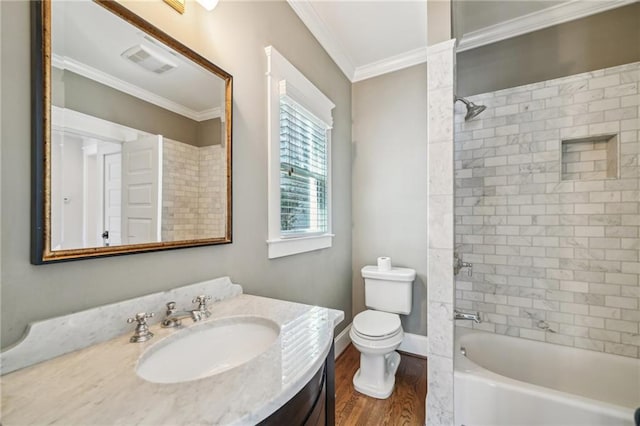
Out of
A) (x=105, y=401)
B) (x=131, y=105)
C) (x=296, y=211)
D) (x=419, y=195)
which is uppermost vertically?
(x=131, y=105)

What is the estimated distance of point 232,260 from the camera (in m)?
1.26

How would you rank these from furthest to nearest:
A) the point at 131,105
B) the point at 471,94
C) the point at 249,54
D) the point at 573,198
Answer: the point at 471,94, the point at 573,198, the point at 249,54, the point at 131,105

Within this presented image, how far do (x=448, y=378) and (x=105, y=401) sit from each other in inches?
63.1

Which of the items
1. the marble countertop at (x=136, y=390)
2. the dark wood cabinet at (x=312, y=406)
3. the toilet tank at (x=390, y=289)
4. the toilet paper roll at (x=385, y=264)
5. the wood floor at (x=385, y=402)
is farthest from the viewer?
the toilet paper roll at (x=385, y=264)

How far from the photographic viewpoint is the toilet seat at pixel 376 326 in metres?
1.77

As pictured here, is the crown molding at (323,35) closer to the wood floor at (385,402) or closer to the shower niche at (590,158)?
the shower niche at (590,158)

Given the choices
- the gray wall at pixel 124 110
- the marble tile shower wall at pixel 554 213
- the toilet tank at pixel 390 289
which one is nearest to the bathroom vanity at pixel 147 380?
the gray wall at pixel 124 110

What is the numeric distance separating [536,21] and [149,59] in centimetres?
265

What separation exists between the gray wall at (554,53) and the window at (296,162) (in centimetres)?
127

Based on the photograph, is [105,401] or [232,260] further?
[232,260]

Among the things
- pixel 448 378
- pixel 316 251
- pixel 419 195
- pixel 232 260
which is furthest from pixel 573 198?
pixel 232 260

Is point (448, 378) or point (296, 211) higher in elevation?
point (296, 211)

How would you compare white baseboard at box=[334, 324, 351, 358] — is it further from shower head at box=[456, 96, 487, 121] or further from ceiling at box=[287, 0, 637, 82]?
ceiling at box=[287, 0, 637, 82]

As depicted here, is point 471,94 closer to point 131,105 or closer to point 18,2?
point 131,105
